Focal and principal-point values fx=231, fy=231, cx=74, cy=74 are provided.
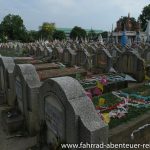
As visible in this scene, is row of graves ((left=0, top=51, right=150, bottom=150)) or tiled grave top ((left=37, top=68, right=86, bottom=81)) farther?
tiled grave top ((left=37, top=68, right=86, bottom=81))

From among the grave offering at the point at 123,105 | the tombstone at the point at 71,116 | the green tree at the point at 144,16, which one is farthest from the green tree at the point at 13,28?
the tombstone at the point at 71,116

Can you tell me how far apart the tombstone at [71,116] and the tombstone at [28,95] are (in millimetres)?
1350

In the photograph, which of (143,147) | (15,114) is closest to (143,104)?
(143,147)

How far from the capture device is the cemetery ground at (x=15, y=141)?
571 cm

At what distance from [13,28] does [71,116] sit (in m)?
80.4

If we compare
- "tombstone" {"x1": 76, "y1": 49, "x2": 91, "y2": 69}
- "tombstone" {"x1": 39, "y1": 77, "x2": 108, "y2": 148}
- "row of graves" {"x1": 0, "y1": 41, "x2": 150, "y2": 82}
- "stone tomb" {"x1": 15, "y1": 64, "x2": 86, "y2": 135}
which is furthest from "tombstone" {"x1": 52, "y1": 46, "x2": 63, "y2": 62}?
"tombstone" {"x1": 39, "y1": 77, "x2": 108, "y2": 148}

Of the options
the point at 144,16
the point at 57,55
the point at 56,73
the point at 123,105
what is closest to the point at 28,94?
the point at 123,105

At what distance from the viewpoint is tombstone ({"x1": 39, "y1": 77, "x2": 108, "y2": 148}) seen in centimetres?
405

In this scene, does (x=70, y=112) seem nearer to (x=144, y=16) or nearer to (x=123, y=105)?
(x=123, y=105)

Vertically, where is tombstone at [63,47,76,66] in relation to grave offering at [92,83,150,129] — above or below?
above

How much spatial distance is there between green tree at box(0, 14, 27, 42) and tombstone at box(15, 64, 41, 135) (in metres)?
74.8

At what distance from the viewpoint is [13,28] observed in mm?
79875

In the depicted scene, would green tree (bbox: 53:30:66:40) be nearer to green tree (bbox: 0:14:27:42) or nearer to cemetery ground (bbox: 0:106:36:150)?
green tree (bbox: 0:14:27:42)

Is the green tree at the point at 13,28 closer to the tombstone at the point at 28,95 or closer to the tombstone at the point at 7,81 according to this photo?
the tombstone at the point at 7,81
